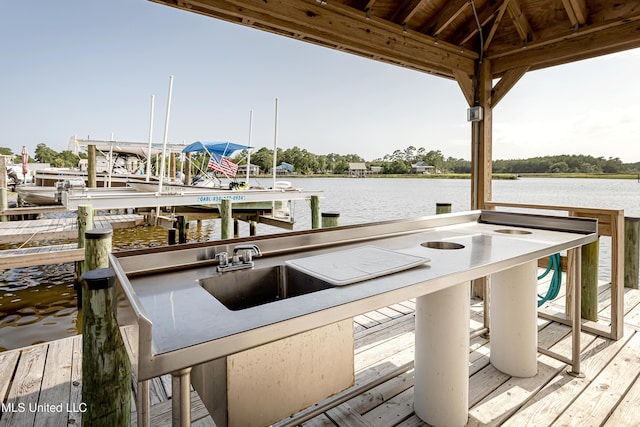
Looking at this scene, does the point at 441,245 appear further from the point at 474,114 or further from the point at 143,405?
the point at 474,114

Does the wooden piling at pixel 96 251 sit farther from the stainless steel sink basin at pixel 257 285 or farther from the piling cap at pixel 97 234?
the stainless steel sink basin at pixel 257 285

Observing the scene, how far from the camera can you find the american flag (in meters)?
10.1

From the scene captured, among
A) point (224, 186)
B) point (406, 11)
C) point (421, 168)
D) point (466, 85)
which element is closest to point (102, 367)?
point (406, 11)

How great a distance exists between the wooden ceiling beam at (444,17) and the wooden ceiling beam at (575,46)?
0.74 m

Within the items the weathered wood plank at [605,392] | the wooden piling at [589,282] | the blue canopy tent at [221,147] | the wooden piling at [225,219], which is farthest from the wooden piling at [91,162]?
the weathered wood plank at [605,392]

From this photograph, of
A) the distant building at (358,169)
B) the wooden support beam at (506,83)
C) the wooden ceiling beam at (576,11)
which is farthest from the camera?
the distant building at (358,169)

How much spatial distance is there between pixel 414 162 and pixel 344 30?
42.5ft

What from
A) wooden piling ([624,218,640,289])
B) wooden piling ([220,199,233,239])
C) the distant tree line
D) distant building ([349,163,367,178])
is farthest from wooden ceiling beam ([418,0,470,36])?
distant building ([349,163,367,178])

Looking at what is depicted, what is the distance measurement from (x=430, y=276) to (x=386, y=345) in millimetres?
1632

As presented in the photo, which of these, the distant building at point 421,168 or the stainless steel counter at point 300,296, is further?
the distant building at point 421,168

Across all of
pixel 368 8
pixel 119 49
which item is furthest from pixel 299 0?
pixel 119 49

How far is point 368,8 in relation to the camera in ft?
9.61

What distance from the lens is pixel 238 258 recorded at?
140cm

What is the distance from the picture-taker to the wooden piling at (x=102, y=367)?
4.55ft
